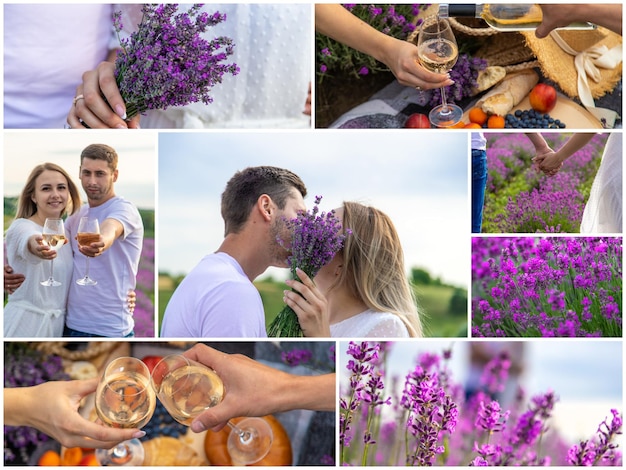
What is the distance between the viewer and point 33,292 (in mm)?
2699

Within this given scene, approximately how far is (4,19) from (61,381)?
129cm

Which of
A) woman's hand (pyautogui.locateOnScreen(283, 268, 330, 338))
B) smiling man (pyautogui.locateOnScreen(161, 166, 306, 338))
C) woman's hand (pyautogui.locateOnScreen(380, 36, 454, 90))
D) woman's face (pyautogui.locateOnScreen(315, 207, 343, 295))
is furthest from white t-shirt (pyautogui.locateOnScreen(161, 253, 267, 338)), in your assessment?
woman's hand (pyautogui.locateOnScreen(380, 36, 454, 90))

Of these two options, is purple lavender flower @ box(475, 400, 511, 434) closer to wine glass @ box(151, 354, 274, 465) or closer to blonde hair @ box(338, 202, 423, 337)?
blonde hair @ box(338, 202, 423, 337)

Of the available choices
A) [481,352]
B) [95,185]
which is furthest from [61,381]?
[481,352]

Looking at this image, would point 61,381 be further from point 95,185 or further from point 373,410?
point 373,410

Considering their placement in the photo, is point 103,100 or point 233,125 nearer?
point 103,100

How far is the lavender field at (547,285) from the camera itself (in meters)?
2.69

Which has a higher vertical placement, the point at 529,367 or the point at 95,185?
the point at 95,185

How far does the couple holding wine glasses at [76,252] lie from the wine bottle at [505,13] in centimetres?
130

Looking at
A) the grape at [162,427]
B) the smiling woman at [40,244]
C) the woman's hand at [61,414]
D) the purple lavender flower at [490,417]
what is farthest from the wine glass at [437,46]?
the grape at [162,427]

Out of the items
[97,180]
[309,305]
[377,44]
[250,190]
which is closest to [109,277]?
[97,180]

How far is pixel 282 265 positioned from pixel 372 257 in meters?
0.32

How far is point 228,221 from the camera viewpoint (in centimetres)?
267

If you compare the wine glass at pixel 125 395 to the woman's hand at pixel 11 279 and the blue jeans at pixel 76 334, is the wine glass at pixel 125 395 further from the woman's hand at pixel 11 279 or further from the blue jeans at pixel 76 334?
the woman's hand at pixel 11 279
